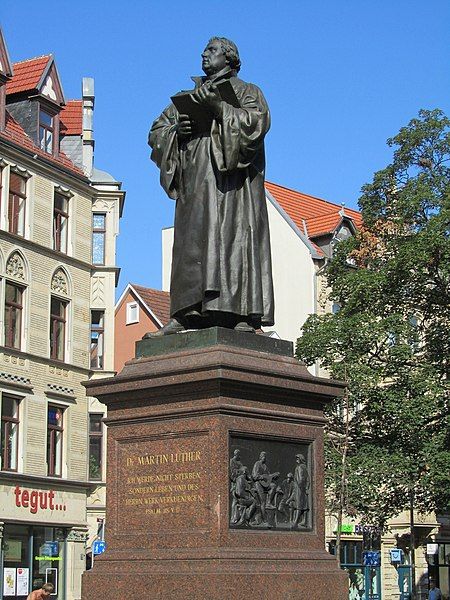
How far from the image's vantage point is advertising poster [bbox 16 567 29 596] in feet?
101

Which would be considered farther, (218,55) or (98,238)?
(98,238)

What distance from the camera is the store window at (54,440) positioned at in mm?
33406

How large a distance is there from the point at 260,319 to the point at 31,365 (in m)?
22.9

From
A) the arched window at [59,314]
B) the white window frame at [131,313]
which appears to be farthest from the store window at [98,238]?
the white window frame at [131,313]

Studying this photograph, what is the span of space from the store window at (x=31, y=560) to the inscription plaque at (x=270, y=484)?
21508 millimetres

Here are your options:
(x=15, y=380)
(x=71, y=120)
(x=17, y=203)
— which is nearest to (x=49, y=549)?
(x=15, y=380)

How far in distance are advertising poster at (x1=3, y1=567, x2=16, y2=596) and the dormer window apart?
11.9 metres

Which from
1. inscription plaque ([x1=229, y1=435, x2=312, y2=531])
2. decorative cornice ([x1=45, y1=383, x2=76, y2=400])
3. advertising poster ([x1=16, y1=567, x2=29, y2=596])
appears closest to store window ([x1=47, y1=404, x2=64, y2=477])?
decorative cornice ([x1=45, y1=383, x2=76, y2=400])

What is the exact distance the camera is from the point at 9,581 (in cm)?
3058

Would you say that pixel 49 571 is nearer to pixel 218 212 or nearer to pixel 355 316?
pixel 355 316

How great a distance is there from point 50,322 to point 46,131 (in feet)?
18.7

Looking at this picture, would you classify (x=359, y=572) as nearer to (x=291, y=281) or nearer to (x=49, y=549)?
(x=291, y=281)

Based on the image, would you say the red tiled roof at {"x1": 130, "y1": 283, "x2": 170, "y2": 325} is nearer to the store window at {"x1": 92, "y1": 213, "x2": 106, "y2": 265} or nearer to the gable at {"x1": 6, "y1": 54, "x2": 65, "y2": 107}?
the store window at {"x1": 92, "y1": 213, "x2": 106, "y2": 265}

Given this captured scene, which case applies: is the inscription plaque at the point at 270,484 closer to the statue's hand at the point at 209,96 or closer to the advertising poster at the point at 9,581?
the statue's hand at the point at 209,96
